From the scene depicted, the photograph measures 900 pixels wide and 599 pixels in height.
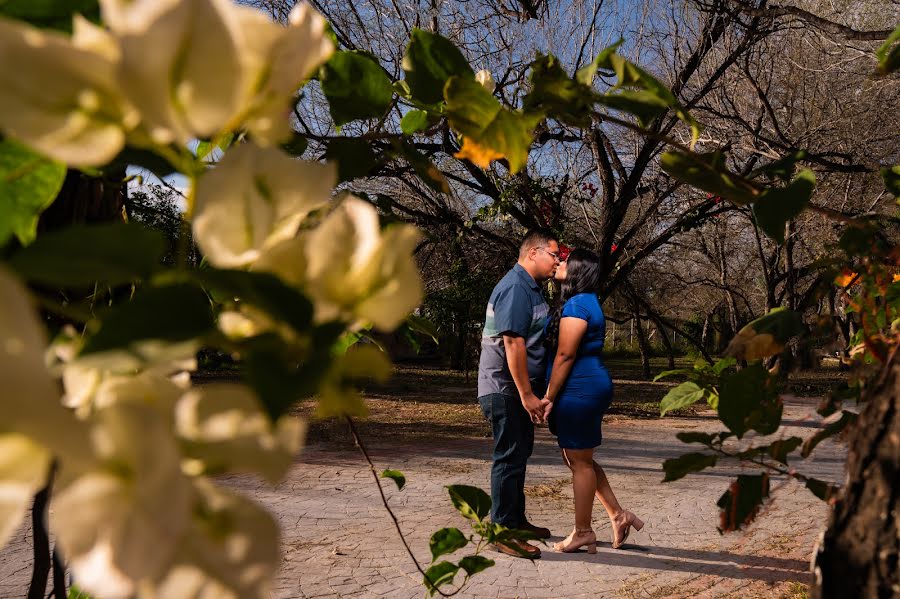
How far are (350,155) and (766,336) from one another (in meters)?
0.37

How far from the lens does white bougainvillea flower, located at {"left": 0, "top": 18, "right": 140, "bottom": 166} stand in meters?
0.18

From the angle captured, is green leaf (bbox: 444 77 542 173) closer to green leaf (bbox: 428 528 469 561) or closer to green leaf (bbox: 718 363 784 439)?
green leaf (bbox: 718 363 784 439)

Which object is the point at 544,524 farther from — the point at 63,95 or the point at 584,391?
the point at 63,95

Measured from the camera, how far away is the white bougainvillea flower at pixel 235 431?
183mm

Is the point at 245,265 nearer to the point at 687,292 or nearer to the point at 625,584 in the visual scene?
the point at 625,584

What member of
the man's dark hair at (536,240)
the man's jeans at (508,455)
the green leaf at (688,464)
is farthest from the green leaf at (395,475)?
the man's dark hair at (536,240)

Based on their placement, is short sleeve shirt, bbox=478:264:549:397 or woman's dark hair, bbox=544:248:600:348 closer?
short sleeve shirt, bbox=478:264:549:397

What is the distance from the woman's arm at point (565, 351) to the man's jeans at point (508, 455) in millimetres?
208

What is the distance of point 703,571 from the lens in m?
3.46

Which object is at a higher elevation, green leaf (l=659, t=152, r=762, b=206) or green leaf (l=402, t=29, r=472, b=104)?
green leaf (l=402, t=29, r=472, b=104)

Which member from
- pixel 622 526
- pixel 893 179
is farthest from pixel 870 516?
pixel 622 526

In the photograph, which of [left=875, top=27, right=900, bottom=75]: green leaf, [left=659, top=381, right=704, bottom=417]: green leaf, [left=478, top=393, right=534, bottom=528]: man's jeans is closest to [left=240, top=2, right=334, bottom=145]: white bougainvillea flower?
[left=875, top=27, right=900, bottom=75]: green leaf

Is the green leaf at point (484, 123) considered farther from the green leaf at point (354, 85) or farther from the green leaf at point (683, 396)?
the green leaf at point (683, 396)

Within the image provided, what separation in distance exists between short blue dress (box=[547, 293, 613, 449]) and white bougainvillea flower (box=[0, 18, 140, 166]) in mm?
3308
